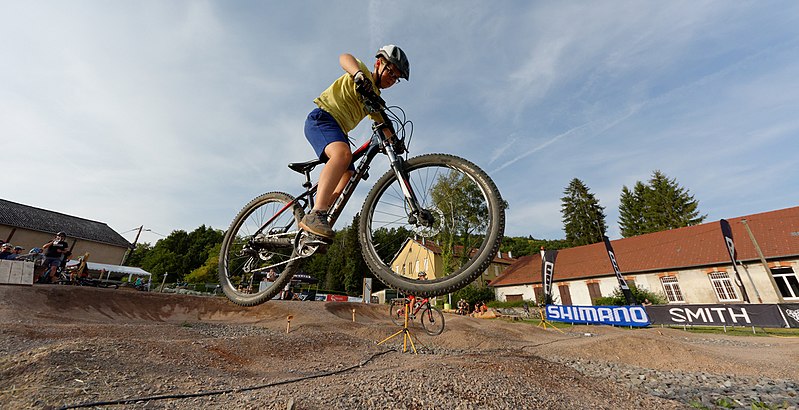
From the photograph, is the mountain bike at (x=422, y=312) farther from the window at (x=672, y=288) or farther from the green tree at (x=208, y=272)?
the green tree at (x=208, y=272)

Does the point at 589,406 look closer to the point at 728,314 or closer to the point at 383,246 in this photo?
the point at 383,246

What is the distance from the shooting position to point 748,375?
6.93m

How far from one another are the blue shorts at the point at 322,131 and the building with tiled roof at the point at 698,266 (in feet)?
89.8

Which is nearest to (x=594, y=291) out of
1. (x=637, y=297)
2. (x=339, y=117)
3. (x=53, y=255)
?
(x=637, y=297)

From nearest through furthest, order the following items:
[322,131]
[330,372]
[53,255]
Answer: [322,131]
[330,372]
[53,255]

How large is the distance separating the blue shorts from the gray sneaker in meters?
0.69

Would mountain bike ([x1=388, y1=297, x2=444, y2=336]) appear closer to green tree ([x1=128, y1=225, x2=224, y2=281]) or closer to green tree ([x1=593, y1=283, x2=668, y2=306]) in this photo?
green tree ([x1=593, y1=283, x2=668, y2=306])

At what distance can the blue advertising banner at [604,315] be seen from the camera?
17.1 m

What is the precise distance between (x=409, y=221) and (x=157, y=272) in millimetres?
66315

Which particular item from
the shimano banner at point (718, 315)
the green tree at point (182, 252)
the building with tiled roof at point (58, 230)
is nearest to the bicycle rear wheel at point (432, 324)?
the shimano banner at point (718, 315)

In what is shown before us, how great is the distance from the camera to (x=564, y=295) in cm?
2895

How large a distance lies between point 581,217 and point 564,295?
2968 cm

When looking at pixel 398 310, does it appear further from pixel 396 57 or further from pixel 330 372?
pixel 396 57

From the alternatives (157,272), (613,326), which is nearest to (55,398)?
(613,326)
